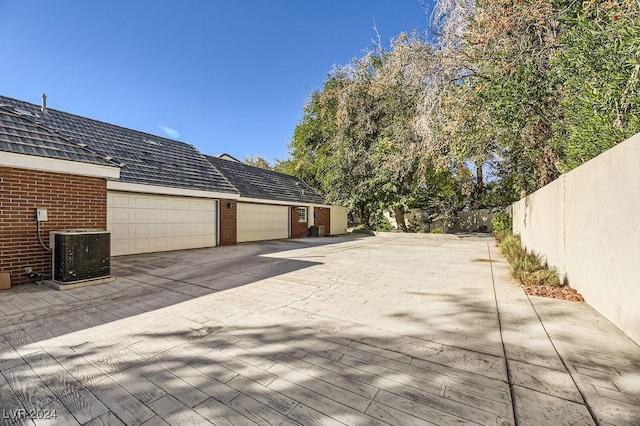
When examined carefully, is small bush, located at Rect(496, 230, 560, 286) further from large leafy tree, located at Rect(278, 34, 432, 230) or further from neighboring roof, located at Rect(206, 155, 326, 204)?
neighboring roof, located at Rect(206, 155, 326, 204)

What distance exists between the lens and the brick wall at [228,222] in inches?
482

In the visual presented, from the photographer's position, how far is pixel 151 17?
10.2 m

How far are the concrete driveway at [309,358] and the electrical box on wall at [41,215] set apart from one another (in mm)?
1294

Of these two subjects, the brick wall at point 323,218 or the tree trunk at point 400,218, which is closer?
the brick wall at point 323,218

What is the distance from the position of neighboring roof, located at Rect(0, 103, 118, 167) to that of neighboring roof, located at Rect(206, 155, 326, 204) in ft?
24.0

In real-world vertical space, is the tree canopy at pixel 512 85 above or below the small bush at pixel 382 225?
above

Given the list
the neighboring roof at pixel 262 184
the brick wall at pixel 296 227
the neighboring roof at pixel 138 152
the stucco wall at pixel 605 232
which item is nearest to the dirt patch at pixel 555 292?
the stucco wall at pixel 605 232

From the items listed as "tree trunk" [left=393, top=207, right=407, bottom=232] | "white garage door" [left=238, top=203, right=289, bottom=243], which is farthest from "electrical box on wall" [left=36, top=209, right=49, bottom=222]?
"tree trunk" [left=393, top=207, right=407, bottom=232]

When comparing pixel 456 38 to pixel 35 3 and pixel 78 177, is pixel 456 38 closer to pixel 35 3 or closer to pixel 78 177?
pixel 78 177

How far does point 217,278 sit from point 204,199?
6354mm

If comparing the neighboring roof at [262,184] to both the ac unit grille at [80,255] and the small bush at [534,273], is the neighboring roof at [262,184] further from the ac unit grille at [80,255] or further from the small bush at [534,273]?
the small bush at [534,273]

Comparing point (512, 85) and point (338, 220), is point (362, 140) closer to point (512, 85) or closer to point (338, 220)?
point (338, 220)

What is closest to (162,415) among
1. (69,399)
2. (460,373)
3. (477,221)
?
(69,399)

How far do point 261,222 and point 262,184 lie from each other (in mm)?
2569
